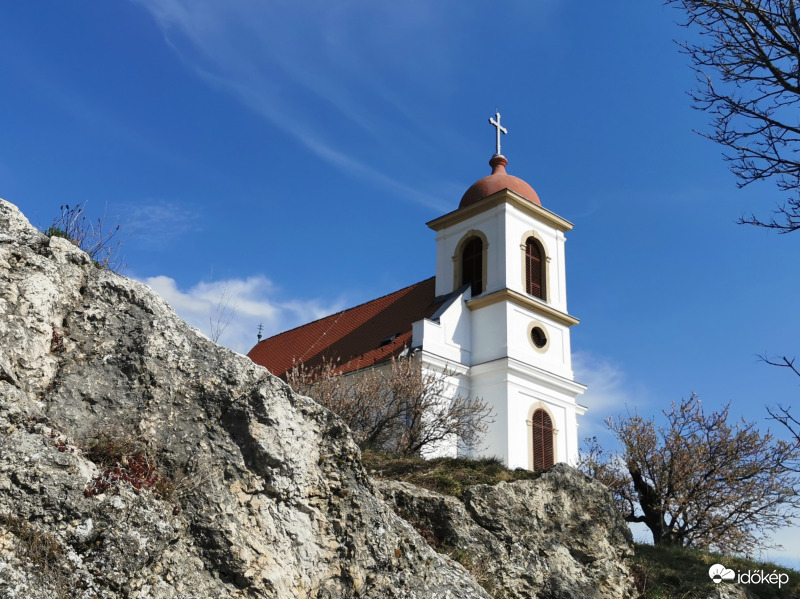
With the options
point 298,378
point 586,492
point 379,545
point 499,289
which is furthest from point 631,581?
point 499,289

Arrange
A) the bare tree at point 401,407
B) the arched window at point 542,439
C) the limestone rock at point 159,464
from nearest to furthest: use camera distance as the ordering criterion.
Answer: the limestone rock at point 159,464 → the bare tree at point 401,407 → the arched window at point 542,439

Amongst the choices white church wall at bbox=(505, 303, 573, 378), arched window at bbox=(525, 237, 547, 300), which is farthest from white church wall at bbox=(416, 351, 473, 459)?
arched window at bbox=(525, 237, 547, 300)

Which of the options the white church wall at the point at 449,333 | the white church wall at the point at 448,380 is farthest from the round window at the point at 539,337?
the white church wall at the point at 448,380

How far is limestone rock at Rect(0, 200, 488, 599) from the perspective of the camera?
4469 mm

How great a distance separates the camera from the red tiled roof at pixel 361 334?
24812 millimetres

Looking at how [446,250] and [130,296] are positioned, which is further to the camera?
[446,250]

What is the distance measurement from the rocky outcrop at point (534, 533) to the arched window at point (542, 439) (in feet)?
44.9

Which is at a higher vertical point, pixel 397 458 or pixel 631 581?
pixel 397 458

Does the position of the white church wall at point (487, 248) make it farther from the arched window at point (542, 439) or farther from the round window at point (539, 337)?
the arched window at point (542, 439)

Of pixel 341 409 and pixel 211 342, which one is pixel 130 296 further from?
pixel 341 409

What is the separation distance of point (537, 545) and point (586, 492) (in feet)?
4.10

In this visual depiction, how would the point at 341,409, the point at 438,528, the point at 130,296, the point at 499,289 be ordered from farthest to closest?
the point at 499,289
the point at 341,409
the point at 438,528
the point at 130,296

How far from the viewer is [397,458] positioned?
10.8m

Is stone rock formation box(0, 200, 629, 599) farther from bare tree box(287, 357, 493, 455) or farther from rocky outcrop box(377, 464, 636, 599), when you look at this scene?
bare tree box(287, 357, 493, 455)
